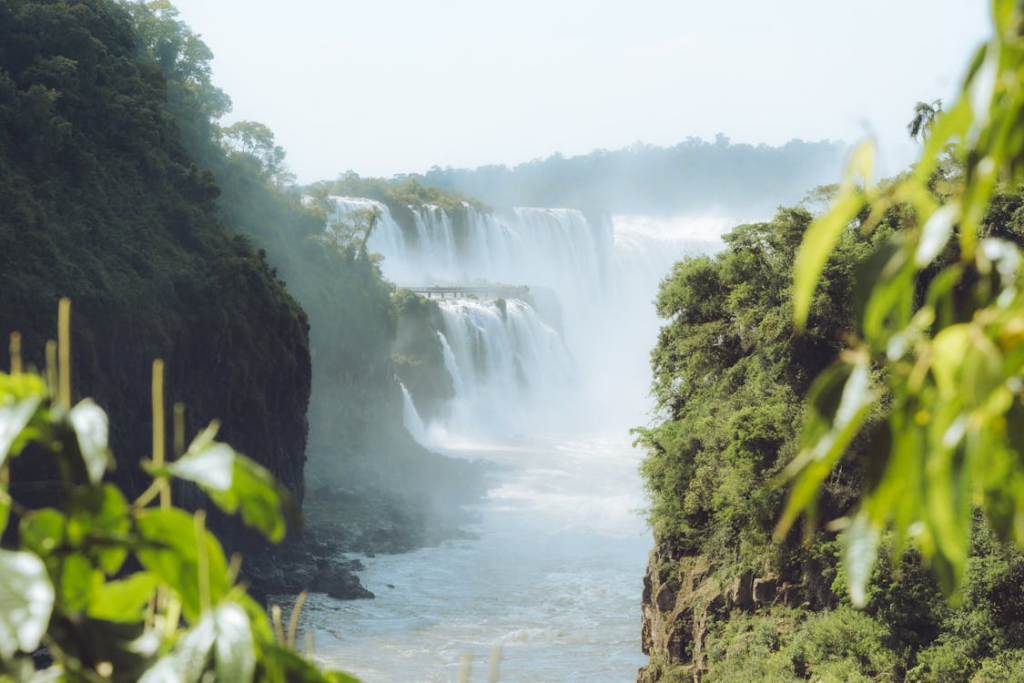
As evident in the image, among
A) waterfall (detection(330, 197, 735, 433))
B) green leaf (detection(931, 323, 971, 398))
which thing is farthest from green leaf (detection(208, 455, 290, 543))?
waterfall (detection(330, 197, 735, 433))

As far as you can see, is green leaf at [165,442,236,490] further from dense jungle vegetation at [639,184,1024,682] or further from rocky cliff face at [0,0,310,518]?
rocky cliff face at [0,0,310,518]

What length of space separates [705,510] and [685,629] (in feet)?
6.51

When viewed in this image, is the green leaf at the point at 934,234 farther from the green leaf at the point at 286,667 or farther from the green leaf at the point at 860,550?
the green leaf at the point at 286,667

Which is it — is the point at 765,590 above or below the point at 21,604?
below

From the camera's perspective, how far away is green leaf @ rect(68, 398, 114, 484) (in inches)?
35.3

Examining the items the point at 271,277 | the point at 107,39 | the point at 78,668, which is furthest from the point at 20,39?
the point at 78,668

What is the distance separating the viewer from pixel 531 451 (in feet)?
164

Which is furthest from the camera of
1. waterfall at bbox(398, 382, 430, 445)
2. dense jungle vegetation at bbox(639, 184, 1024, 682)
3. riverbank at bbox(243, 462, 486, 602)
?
waterfall at bbox(398, 382, 430, 445)

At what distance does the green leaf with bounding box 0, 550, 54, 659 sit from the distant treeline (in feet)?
341

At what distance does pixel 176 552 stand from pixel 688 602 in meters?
18.4

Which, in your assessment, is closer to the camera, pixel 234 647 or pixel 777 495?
pixel 234 647

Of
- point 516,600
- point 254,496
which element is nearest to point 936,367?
point 254,496

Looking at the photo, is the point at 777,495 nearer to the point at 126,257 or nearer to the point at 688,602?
the point at 688,602

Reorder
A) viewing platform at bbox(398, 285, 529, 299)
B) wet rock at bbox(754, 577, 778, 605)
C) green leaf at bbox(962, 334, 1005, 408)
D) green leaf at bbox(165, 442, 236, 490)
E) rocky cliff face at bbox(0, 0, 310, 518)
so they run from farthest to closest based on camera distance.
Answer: viewing platform at bbox(398, 285, 529, 299), rocky cliff face at bbox(0, 0, 310, 518), wet rock at bbox(754, 577, 778, 605), green leaf at bbox(165, 442, 236, 490), green leaf at bbox(962, 334, 1005, 408)
